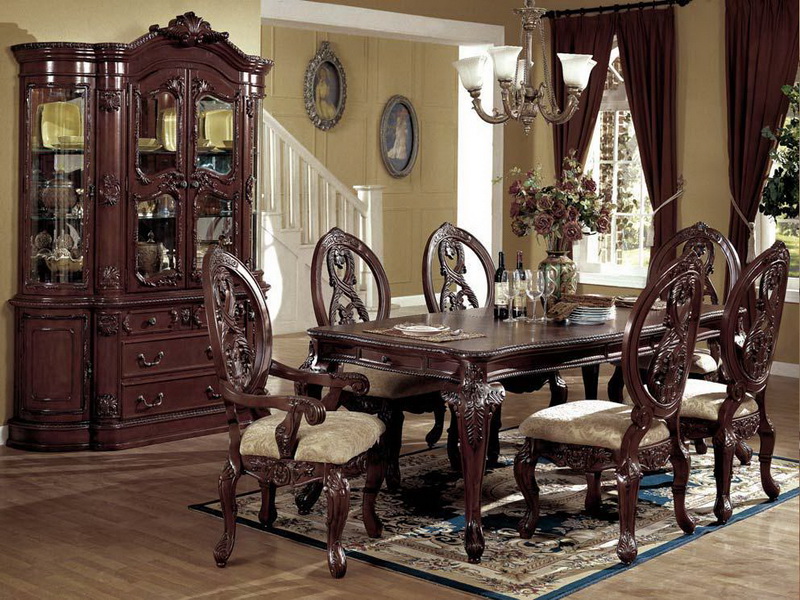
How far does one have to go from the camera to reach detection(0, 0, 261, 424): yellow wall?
549 centimetres

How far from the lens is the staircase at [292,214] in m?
9.41

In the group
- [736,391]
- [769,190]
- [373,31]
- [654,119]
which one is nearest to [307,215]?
[373,31]

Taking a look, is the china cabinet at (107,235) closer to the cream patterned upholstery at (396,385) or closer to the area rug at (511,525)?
the area rug at (511,525)

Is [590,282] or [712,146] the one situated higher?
[712,146]

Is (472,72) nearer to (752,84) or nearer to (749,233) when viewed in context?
(752,84)

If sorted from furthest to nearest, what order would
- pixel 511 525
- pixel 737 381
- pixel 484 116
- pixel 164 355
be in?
pixel 164 355 < pixel 484 116 < pixel 737 381 < pixel 511 525

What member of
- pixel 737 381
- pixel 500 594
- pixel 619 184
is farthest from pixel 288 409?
pixel 619 184

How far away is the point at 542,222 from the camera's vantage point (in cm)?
473

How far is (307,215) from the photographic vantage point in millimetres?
9734

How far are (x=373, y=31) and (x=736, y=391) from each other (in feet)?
13.4

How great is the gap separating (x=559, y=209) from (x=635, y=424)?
117 cm

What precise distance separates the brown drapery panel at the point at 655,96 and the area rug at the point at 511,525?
3065mm

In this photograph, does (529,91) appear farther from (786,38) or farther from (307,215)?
(307,215)

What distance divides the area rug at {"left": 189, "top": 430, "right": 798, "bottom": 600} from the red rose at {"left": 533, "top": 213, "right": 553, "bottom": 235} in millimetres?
1080
